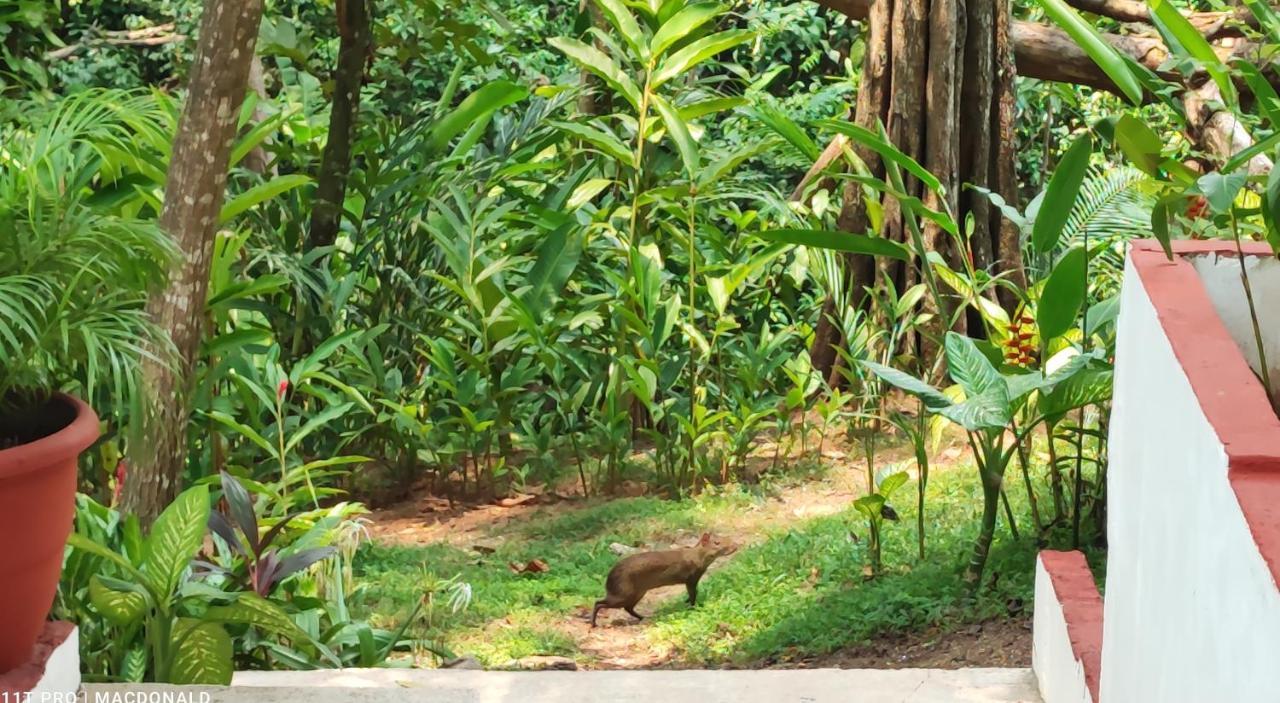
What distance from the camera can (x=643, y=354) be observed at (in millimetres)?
5344

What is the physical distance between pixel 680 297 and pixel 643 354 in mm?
282

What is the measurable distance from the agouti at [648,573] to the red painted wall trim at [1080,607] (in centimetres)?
136

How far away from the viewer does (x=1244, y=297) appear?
2.19 m

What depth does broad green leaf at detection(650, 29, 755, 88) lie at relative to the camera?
533cm

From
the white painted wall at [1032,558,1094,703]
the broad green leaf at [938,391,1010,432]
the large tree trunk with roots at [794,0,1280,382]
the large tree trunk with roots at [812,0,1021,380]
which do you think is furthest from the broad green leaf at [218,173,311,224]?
the white painted wall at [1032,558,1094,703]

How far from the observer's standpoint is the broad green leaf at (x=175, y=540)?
100 inches

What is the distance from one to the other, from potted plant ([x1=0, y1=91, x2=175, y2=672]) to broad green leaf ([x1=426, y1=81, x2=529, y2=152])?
9.83 feet

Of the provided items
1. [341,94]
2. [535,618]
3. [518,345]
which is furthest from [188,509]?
[341,94]

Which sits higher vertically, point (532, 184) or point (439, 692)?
point (532, 184)

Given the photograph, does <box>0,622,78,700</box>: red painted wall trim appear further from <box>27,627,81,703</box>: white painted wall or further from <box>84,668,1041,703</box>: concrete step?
<box>84,668,1041,703</box>: concrete step

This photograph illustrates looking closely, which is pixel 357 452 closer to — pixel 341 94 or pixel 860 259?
pixel 341 94

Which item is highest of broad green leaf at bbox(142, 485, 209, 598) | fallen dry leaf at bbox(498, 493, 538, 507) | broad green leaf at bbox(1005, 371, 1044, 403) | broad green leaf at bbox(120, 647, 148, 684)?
broad green leaf at bbox(1005, 371, 1044, 403)

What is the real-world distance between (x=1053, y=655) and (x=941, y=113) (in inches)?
129

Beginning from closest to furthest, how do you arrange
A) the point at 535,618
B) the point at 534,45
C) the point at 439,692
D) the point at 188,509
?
the point at 439,692
the point at 188,509
the point at 535,618
the point at 534,45
